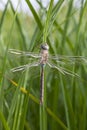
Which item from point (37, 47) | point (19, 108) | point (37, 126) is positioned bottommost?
point (37, 126)

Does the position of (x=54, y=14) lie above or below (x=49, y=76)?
above

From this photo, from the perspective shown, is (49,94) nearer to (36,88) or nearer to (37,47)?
(36,88)

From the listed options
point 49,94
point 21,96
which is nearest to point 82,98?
point 49,94

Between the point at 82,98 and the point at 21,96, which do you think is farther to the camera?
the point at 82,98

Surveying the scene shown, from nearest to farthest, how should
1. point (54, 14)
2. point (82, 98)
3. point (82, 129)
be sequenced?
point (54, 14), point (82, 129), point (82, 98)

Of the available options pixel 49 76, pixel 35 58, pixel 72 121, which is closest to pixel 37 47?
pixel 35 58

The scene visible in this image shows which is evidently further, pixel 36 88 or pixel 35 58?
pixel 36 88

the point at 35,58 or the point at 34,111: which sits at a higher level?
the point at 35,58

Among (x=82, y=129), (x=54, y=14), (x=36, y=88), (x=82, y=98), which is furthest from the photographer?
(x=36, y=88)

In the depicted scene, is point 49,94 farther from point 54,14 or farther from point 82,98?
point 54,14
